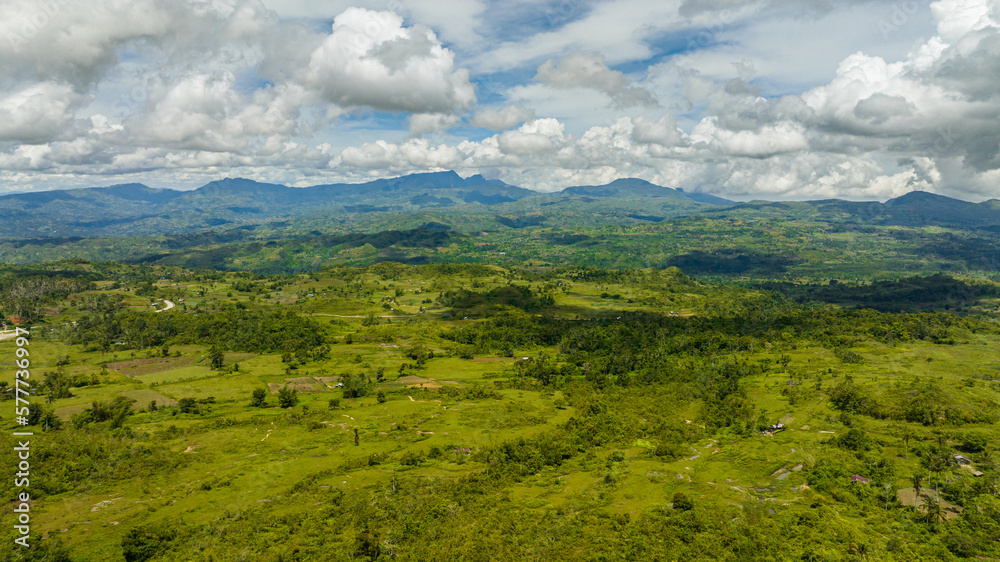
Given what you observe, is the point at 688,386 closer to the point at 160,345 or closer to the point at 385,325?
the point at 385,325

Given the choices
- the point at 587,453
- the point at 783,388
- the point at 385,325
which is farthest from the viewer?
the point at 385,325

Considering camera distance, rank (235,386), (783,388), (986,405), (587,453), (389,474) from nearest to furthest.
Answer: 1. (389,474)
2. (587,453)
3. (986,405)
4. (783,388)
5. (235,386)

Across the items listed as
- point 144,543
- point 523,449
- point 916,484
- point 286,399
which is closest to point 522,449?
point 523,449

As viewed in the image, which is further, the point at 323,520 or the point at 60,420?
the point at 60,420

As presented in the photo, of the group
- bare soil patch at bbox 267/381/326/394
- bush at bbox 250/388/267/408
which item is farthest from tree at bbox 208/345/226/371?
bush at bbox 250/388/267/408

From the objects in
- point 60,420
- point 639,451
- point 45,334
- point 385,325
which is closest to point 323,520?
point 639,451

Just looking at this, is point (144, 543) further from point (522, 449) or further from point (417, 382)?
point (417, 382)
